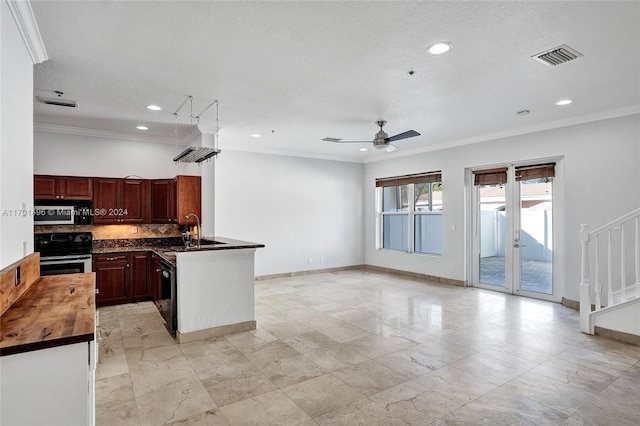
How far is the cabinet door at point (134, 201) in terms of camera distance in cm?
584

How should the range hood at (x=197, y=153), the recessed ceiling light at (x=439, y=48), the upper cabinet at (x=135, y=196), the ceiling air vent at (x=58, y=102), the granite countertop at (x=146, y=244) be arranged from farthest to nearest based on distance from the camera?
the upper cabinet at (x=135, y=196) → the granite countertop at (x=146, y=244) → the range hood at (x=197, y=153) → the ceiling air vent at (x=58, y=102) → the recessed ceiling light at (x=439, y=48)

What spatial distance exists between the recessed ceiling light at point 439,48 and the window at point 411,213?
4429 mm

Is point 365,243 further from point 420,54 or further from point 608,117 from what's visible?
point 420,54

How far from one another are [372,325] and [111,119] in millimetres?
4695

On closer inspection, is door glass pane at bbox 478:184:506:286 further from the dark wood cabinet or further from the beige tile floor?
the dark wood cabinet

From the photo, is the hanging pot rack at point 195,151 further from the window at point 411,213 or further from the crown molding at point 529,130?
the window at point 411,213

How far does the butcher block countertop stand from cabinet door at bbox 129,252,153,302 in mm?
3104

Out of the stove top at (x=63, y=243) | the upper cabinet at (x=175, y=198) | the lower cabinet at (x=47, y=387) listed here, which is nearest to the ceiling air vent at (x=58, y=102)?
the upper cabinet at (x=175, y=198)

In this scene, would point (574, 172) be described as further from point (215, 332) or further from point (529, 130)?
point (215, 332)

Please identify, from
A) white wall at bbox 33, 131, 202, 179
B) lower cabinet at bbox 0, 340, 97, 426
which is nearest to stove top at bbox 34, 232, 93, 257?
white wall at bbox 33, 131, 202, 179

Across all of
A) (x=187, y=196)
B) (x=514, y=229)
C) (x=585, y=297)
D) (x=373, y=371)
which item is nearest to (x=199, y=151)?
(x=187, y=196)

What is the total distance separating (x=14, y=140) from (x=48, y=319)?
141 centimetres

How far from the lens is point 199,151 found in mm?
4305

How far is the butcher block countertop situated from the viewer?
57.9 inches
